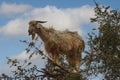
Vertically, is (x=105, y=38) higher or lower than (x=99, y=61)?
higher

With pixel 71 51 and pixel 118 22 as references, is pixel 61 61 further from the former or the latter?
pixel 118 22

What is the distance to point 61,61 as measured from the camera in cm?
1570

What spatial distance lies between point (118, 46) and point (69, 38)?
2.54m

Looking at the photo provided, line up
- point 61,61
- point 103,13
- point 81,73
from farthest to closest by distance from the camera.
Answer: point 61,61 < point 103,13 < point 81,73

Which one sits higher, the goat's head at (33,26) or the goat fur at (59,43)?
the goat's head at (33,26)

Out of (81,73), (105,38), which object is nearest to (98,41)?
(105,38)

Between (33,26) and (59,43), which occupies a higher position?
(33,26)

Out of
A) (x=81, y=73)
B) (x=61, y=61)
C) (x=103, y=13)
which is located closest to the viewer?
(x=81, y=73)

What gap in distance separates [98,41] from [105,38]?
17.8 inches

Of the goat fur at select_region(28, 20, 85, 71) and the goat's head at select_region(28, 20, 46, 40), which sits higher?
the goat's head at select_region(28, 20, 46, 40)

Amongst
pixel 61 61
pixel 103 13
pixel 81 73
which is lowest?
pixel 81 73

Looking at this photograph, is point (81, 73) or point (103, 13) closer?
point (81, 73)

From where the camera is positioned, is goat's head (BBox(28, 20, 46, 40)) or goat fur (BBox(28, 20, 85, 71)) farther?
goat's head (BBox(28, 20, 46, 40))

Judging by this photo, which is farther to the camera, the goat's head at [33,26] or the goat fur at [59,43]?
the goat's head at [33,26]
